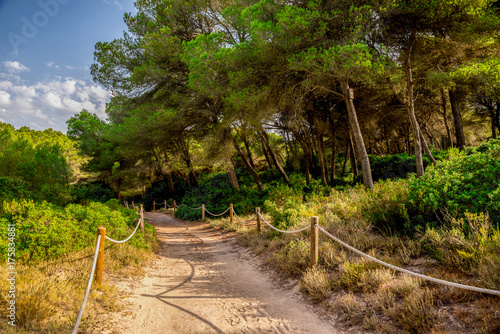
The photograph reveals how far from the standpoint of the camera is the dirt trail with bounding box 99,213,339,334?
3648mm

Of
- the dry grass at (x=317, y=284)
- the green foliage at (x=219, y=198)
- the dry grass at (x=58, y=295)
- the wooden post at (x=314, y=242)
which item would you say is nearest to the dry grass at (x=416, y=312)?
the dry grass at (x=317, y=284)

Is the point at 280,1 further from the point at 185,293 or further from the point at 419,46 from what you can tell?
the point at 185,293

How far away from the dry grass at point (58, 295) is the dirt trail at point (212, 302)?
1.14 ft

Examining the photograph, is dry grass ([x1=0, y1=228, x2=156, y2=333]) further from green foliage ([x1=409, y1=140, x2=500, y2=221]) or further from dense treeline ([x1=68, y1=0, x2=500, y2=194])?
dense treeline ([x1=68, y1=0, x2=500, y2=194])

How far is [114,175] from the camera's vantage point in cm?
2553

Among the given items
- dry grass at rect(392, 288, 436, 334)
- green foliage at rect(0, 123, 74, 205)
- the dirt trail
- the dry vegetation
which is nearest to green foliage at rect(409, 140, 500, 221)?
the dry vegetation

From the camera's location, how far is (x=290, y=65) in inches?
375

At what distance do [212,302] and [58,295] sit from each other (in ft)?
7.81

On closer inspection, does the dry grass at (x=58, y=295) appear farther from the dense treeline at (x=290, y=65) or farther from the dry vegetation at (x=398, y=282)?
the dense treeline at (x=290, y=65)

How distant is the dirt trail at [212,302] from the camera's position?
12.0ft

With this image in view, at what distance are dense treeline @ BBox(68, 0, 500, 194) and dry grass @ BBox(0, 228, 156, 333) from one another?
26.4 feet

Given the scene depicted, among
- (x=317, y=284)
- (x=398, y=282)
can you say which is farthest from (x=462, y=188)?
(x=317, y=284)

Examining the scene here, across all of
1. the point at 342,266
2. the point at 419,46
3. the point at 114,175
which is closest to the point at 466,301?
the point at 342,266

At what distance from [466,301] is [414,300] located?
551mm
